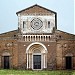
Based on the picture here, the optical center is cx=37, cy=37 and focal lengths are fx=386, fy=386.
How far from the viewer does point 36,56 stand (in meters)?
39.7

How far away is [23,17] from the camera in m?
39.2

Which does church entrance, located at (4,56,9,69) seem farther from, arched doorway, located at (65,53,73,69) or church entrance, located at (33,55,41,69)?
arched doorway, located at (65,53,73,69)

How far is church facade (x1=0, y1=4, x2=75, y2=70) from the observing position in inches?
1521

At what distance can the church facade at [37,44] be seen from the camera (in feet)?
127

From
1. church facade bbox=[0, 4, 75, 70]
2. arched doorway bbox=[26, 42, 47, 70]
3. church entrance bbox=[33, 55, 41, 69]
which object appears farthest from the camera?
church entrance bbox=[33, 55, 41, 69]

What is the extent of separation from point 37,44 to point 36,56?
1.51 meters

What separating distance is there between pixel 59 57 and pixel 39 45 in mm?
2347

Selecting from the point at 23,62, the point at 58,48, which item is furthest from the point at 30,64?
the point at 58,48

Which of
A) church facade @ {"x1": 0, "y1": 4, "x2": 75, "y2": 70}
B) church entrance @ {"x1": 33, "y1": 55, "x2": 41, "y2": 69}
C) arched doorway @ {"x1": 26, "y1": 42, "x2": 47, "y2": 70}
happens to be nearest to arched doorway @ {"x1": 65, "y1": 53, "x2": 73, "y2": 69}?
church facade @ {"x1": 0, "y1": 4, "x2": 75, "y2": 70}

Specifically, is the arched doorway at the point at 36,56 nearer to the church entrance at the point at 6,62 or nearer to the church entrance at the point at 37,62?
the church entrance at the point at 37,62

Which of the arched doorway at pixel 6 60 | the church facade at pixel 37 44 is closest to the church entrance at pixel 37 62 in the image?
the church facade at pixel 37 44

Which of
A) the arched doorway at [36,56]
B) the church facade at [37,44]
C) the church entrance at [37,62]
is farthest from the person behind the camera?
the church entrance at [37,62]

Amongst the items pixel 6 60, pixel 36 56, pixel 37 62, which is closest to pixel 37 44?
pixel 36 56

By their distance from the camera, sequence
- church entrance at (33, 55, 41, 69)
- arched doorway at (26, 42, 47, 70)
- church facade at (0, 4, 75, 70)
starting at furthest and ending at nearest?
church entrance at (33, 55, 41, 69)
arched doorway at (26, 42, 47, 70)
church facade at (0, 4, 75, 70)
